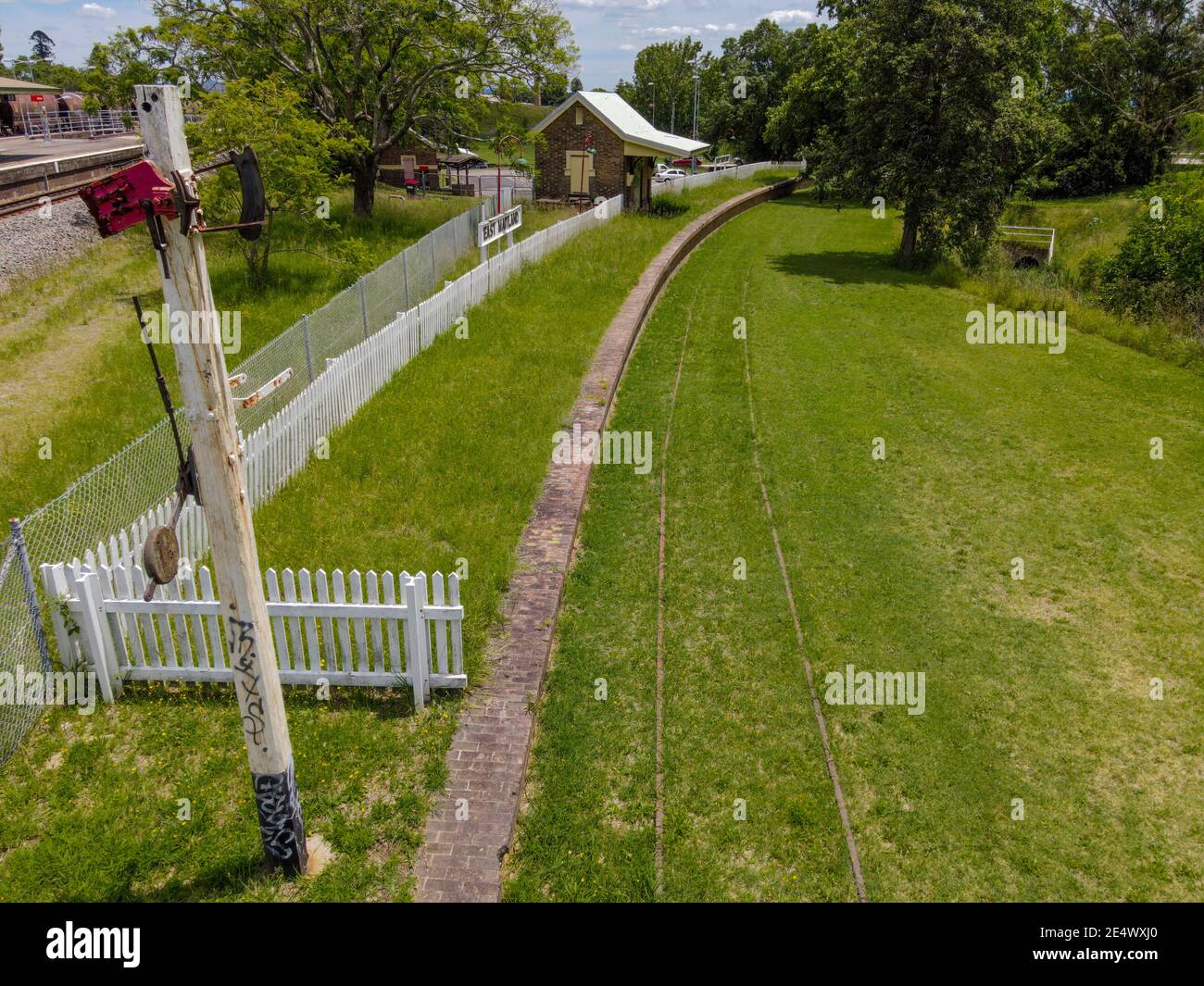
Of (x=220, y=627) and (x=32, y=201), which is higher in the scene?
(x=32, y=201)

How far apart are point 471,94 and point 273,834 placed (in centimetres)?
2456

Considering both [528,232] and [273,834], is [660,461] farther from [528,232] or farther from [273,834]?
[528,232]

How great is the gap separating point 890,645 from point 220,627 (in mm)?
5718

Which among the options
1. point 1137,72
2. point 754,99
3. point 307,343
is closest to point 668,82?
point 754,99

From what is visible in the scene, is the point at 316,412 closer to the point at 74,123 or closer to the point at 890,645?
the point at 890,645

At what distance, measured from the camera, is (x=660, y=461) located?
1167 cm

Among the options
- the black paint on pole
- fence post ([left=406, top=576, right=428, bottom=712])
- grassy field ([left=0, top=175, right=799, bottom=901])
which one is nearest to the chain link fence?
grassy field ([left=0, top=175, right=799, bottom=901])

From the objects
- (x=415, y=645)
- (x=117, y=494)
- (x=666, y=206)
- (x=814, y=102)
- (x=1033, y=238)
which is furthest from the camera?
(x=814, y=102)

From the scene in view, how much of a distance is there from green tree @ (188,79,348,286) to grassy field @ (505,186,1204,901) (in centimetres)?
871

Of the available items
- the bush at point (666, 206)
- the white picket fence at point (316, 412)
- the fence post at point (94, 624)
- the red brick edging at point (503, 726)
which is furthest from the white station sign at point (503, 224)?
the fence post at point (94, 624)

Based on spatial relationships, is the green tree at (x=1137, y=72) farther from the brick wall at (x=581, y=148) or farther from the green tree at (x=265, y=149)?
the green tree at (x=265, y=149)

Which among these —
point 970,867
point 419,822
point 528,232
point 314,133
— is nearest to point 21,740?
point 419,822

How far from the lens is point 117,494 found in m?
7.95

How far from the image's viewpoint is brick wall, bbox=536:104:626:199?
31859 mm
